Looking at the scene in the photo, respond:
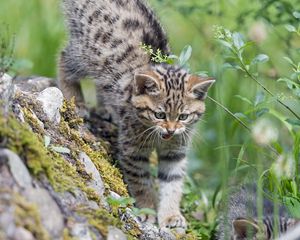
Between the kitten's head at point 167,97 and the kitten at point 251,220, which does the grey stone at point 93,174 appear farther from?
the kitten's head at point 167,97

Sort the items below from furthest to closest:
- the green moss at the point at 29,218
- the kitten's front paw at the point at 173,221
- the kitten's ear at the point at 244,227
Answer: the kitten's front paw at the point at 173,221, the kitten's ear at the point at 244,227, the green moss at the point at 29,218

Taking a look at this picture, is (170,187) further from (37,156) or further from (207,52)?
(207,52)

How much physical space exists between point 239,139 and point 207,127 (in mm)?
638

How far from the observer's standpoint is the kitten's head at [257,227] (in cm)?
479

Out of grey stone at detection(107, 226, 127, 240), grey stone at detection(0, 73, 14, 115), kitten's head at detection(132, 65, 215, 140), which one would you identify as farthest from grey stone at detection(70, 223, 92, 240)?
kitten's head at detection(132, 65, 215, 140)

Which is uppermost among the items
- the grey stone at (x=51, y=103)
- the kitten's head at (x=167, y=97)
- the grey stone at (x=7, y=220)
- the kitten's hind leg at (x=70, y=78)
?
the grey stone at (x=7, y=220)

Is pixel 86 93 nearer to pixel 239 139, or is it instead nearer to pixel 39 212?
pixel 239 139

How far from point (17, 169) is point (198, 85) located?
2.50 m

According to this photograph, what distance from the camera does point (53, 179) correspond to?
13.8 feet

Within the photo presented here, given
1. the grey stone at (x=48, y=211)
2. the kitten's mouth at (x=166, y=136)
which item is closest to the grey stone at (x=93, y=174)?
the grey stone at (x=48, y=211)

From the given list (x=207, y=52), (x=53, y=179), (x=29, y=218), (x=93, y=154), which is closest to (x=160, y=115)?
(x=93, y=154)

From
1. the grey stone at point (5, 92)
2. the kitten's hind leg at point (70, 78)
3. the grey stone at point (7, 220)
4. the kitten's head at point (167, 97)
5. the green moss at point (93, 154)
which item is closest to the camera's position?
the grey stone at point (7, 220)

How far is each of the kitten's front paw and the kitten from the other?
332 millimetres

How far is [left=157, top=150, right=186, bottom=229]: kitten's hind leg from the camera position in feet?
19.9
